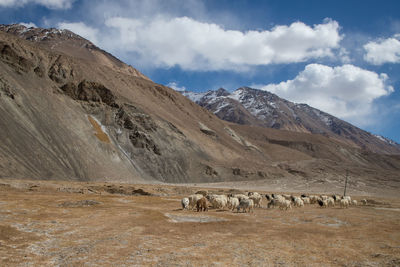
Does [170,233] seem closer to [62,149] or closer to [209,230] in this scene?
[209,230]

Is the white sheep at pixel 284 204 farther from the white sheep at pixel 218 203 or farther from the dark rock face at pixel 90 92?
the dark rock face at pixel 90 92

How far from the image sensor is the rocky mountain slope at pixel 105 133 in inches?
2160

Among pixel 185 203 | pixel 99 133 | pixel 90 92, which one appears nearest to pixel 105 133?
pixel 99 133

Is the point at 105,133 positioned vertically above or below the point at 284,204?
above

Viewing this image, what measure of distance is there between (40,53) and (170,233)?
86.0 meters

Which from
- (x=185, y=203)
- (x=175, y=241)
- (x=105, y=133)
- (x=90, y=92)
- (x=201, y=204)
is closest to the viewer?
(x=175, y=241)

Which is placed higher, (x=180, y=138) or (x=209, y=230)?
(x=180, y=138)

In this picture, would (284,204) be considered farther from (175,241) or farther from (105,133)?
(105,133)

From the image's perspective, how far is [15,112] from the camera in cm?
5650

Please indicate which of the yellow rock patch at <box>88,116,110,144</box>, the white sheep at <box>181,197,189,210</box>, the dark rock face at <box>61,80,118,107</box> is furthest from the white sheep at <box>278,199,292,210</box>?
the dark rock face at <box>61,80,118,107</box>

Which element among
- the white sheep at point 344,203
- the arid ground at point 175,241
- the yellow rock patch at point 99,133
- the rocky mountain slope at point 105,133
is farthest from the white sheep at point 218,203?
the yellow rock patch at point 99,133

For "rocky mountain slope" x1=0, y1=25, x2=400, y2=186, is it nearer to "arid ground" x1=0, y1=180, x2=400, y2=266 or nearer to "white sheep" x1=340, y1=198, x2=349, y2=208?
"arid ground" x1=0, y1=180, x2=400, y2=266

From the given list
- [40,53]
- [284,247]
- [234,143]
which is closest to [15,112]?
[40,53]

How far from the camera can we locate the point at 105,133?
74375 millimetres
